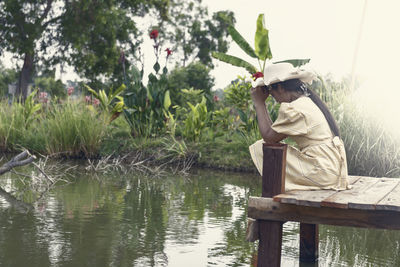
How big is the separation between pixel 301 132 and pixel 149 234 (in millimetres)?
2033

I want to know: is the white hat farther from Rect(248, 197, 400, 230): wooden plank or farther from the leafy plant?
Result: the leafy plant

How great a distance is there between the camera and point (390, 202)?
3541 mm

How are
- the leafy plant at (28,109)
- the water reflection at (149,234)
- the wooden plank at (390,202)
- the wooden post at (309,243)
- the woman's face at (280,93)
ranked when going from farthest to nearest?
1. the leafy plant at (28,109)
2. the wooden post at (309,243)
3. the water reflection at (149,234)
4. the woman's face at (280,93)
5. the wooden plank at (390,202)

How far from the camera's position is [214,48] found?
38.7m

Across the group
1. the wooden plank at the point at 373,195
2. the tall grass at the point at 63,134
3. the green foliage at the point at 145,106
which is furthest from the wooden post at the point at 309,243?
the green foliage at the point at 145,106

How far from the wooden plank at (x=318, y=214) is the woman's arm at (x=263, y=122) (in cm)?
56

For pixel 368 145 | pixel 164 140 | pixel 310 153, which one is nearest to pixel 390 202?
pixel 310 153

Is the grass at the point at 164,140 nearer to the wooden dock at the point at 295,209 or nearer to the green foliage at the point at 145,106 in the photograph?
the green foliage at the point at 145,106

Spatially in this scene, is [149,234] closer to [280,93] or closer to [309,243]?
[309,243]

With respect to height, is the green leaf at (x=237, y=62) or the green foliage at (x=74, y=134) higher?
the green leaf at (x=237, y=62)

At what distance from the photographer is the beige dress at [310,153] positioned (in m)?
4.12

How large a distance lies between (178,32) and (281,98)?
106 ft

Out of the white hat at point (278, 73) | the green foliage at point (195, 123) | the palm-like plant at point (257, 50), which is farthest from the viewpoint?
the green foliage at point (195, 123)

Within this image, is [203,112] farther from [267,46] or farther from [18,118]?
[18,118]
